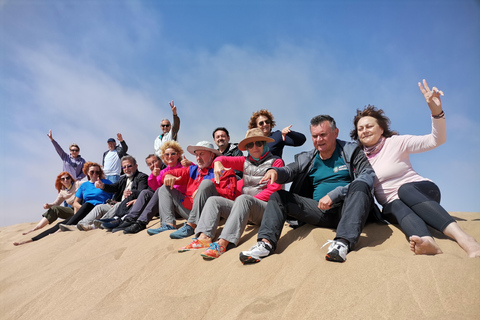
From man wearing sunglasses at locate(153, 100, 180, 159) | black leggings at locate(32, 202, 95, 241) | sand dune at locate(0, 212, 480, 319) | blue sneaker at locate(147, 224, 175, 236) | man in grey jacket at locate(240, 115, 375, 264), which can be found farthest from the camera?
man wearing sunglasses at locate(153, 100, 180, 159)

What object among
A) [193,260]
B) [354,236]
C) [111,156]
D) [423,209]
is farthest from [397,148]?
[111,156]

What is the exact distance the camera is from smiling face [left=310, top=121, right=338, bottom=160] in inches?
132

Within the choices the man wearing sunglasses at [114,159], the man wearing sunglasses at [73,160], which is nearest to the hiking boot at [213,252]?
the man wearing sunglasses at [114,159]

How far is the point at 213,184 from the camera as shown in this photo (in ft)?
13.8

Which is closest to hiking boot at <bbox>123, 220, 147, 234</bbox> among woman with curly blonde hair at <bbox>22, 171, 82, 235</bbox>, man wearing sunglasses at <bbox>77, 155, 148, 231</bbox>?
man wearing sunglasses at <bbox>77, 155, 148, 231</bbox>

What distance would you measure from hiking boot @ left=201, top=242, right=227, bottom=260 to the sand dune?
7 centimetres

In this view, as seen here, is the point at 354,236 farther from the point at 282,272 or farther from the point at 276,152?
the point at 276,152

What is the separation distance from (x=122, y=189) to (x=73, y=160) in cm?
333

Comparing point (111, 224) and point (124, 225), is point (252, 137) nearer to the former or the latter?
point (124, 225)

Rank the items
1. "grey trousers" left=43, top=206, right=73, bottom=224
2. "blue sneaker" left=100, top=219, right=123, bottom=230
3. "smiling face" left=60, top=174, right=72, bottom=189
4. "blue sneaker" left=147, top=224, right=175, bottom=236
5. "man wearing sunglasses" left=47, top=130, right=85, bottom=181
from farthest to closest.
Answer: "man wearing sunglasses" left=47, top=130, right=85, bottom=181 → "smiling face" left=60, top=174, right=72, bottom=189 → "grey trousers" left=43, top=206, right=73, bottom=224 → "blue sneaker" left=100, top=219, right=123, bottom=230 → "blue sneaker" left=147, top=224, right=175, bottom=236

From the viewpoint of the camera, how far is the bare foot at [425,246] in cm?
240

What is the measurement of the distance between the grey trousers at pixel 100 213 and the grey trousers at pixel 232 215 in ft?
10.2

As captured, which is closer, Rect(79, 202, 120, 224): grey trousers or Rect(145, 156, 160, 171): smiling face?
Rect(79, 202, 120, 224): grey trousers

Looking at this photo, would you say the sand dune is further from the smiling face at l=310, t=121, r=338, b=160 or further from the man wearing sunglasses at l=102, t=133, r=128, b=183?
the man wearing sunglasses at l=102, t=133, r=128, b=183
